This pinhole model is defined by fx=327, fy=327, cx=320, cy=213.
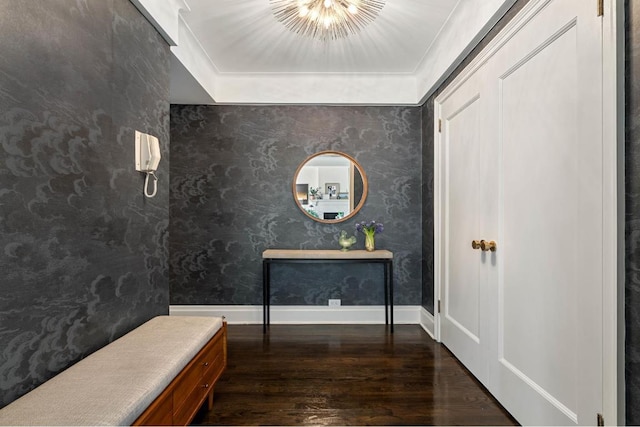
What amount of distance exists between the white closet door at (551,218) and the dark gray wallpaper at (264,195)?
154 cm

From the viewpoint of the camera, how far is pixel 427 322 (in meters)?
3.19

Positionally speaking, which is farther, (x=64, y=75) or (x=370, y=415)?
(x=370, y=415)

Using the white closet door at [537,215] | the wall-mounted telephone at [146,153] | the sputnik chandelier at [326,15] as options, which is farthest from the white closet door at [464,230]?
the wall-mounted telephone at [146,153]

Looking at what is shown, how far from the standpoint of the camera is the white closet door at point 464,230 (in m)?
2.14

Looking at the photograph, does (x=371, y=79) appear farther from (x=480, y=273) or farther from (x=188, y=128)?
(x=480, y=273)

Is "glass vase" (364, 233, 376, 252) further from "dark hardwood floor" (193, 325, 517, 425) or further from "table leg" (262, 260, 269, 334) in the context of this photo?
"table leg" (262, 260, 269, 334)

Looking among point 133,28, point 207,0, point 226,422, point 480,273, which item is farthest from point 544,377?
point 207,0

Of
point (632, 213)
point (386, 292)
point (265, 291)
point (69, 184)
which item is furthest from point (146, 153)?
point (386, 292)

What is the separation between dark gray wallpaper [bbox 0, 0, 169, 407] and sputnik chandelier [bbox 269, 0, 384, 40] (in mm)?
907

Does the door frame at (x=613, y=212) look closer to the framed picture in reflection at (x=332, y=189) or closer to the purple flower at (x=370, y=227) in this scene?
the purple flower at (x=370, y=227)

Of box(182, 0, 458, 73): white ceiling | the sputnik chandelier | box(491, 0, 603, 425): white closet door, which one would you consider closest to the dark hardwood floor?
box(491, 0, 603, 425): white closet door

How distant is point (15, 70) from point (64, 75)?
0.68 ft

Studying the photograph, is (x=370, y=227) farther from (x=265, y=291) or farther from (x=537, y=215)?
(x=537, y=215)

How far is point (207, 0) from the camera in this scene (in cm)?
218
